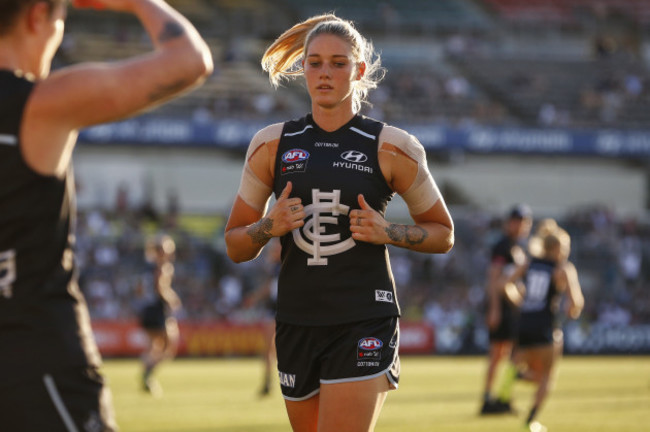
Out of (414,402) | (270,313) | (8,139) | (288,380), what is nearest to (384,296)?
(288,380)

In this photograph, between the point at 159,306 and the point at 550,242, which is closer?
the point at 550,242

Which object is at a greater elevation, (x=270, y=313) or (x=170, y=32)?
(x=170, y=32)

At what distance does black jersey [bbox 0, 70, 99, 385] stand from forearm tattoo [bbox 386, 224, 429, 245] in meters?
2.15

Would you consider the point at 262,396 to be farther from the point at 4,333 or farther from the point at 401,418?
the point at 4,333

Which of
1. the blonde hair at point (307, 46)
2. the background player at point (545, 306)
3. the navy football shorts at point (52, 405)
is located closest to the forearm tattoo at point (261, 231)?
the blonde hair at point (307, 46)

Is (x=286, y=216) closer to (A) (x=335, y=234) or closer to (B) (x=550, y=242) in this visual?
(A) (x=335, y=234)

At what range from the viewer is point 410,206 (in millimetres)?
5836

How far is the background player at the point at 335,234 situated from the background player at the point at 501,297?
9.22 meters

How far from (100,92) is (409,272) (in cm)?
3122

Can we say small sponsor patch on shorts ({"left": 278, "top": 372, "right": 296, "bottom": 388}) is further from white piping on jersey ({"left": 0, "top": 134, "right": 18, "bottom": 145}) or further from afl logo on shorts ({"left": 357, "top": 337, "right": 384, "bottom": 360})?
white piping on jersey ({"left": 0, "top": 134, "right": 18, "bottom": 145})

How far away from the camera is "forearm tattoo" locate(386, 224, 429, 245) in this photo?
553 centimetres

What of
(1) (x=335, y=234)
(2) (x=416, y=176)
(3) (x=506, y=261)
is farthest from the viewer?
(3) (x=506, y=261)

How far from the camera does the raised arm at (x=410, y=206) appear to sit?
5441 millimetres

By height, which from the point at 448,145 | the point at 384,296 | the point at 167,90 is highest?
the point at 167,90
